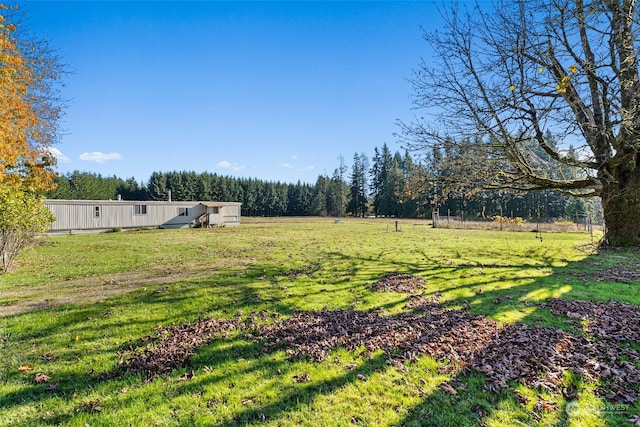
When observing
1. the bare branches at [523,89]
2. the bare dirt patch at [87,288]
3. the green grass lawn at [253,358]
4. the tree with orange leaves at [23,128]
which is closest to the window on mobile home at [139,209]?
the tree with orange leaves at [23,128]

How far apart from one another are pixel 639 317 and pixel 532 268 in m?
4.13

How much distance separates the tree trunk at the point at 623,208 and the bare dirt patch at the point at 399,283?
7.89 m

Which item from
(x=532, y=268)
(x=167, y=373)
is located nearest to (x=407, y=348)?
(x=167, y=373)

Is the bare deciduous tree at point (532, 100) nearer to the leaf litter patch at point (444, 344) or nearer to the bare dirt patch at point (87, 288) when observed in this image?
the leaf litter patch at point (444, 344)

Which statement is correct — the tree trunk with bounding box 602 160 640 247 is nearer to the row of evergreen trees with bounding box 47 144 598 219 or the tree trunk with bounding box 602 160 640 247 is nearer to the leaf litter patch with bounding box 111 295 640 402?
the leaf litter patch with bounding box 111 295 640 402

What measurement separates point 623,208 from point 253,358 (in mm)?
12898

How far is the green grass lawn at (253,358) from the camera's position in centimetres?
260

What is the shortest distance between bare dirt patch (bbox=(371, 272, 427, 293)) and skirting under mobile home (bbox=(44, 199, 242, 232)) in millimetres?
23892

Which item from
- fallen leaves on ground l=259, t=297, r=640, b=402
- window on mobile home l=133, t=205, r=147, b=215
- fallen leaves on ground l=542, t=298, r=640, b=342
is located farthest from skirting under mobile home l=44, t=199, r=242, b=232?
fallen leaves on ground l=542, t=298, r=640, b=342

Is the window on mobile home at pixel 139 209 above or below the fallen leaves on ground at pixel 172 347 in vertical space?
above

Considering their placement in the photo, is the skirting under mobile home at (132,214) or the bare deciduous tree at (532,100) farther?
the skirting under mobile home at (132,214)

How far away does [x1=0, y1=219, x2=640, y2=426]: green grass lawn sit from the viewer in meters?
2.60

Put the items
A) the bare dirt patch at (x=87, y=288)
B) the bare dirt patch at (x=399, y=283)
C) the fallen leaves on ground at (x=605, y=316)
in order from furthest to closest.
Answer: the bare dirt patch at (x=399, y=283)
the bare dirt patch at (x=87, y=288)
the fallen leaves on ground at (x=605, y=316)

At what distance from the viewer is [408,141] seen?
958 cm
